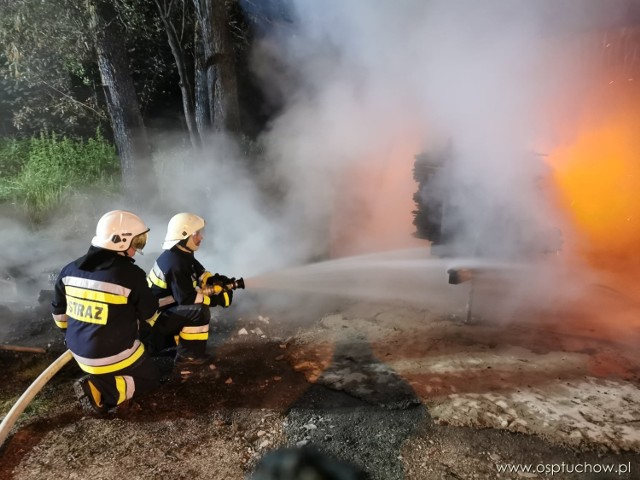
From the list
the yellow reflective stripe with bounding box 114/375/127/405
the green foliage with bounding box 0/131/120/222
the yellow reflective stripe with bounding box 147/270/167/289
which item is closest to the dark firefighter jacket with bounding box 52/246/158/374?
the yellow reflective stripe with bounding box 114/375/127/405

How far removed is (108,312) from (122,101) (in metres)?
6.69

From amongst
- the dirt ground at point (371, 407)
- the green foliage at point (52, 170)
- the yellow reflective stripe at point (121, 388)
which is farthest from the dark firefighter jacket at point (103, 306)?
the green foliage at point (52, 170)

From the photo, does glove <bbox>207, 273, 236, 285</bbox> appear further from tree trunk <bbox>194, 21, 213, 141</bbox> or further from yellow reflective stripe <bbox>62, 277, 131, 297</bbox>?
tree trunk <bbox>194, 21, 213, 141</bbox>

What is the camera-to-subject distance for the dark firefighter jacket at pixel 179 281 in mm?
4543

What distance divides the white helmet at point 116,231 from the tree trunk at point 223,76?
481cm

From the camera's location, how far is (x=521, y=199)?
6.07 meters

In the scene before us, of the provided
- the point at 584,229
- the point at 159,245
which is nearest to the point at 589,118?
the point at 584,229

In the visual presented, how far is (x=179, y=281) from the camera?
4543mm

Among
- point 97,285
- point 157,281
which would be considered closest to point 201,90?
point 157,281

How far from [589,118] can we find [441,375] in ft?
23.9

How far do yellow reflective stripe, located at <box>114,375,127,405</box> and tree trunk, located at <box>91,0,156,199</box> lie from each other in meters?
6.35

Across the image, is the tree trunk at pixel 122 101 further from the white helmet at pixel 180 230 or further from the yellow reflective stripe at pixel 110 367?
the yellow reflective stripe at pixel 110 367

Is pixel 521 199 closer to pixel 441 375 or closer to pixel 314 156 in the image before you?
pixel 441 375

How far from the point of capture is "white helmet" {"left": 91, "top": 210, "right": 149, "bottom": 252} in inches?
148
